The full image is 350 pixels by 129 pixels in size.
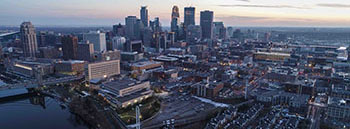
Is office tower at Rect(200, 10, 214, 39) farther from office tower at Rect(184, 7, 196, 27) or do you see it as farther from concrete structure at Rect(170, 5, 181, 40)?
concrete structure at Rect(170, 5, 181, 40)

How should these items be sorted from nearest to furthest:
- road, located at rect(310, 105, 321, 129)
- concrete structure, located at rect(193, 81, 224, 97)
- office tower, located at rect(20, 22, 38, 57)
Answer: road, located at rect(310, 105, 321, 129)
concrete structure, located at rect(193, 81, 224, 97)
office tower, located at rect(20, 22, 38, 57)

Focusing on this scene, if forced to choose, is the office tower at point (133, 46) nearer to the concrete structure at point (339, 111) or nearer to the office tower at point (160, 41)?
the office tower at point (160, 41)

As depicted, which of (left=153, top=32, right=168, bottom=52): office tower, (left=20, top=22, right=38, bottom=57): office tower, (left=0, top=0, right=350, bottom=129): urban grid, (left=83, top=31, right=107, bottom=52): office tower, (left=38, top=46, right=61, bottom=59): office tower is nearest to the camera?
(left=0, top=0, right=350, bottom=129): urban grid

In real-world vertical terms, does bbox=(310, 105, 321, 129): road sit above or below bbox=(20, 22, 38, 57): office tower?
below

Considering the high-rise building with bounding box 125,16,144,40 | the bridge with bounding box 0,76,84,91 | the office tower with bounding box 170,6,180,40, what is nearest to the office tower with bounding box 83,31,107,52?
the bridge with bounding box 0,76,84,91

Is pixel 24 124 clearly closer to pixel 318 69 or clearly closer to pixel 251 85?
pixel 251 85

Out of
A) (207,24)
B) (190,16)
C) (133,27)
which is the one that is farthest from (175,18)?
(133,27)

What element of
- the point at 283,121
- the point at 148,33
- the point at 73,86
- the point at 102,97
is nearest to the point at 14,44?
the point at 148,33

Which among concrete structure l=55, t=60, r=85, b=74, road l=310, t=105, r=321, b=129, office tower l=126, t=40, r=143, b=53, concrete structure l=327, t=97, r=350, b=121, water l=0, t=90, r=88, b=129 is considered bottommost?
water l=0, t=90, r=88, b=129
